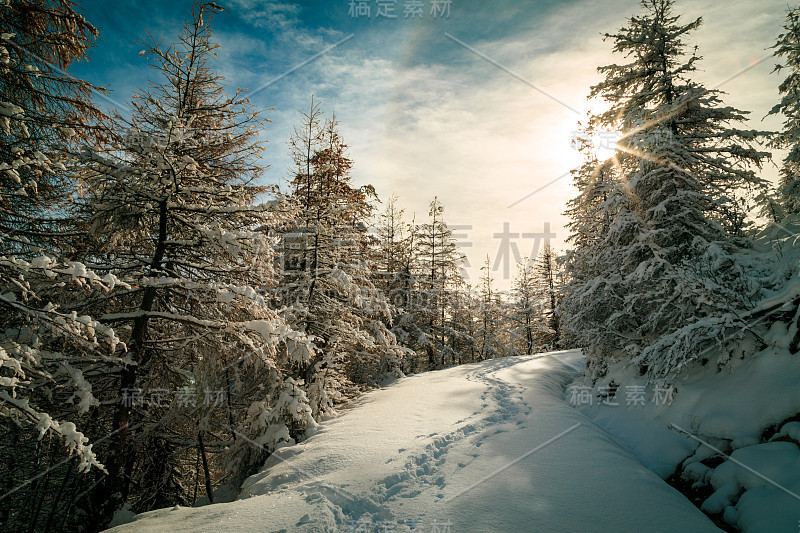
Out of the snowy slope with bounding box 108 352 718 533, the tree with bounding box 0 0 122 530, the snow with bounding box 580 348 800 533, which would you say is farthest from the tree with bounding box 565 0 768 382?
the tree with bounding box 0 0 122 530

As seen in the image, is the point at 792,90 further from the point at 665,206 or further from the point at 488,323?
the point at 488,323

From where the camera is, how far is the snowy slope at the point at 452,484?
408 cm

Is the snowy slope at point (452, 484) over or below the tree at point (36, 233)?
below

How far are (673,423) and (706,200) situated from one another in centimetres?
558

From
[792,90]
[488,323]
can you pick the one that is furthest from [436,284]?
[792,90]

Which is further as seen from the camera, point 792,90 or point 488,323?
point 488,323

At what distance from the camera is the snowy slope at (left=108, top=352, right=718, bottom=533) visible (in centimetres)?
408

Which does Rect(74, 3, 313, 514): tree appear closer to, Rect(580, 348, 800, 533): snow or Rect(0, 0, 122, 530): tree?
Rect(0, 0, 122, 530): tree

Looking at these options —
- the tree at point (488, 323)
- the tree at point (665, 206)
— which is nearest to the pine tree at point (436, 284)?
the tree at point (488, 323)

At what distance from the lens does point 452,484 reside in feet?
16.1

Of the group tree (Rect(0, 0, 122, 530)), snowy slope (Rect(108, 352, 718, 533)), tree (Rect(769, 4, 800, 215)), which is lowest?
snowy slope (Rect(108, 352, 718, 533))

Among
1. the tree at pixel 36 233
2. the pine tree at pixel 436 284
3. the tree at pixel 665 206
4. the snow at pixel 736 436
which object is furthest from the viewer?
the pine tree at pixel 436 284

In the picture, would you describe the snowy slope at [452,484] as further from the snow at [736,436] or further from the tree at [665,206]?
the tree at [665,206]

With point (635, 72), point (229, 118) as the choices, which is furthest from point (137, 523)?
point (635, 72)
